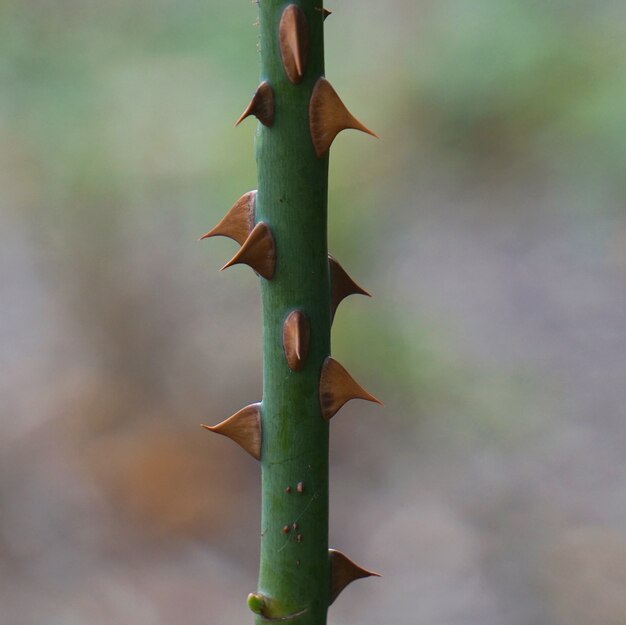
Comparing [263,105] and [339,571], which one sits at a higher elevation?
[263,105]

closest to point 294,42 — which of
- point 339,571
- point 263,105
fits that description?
point 263,105

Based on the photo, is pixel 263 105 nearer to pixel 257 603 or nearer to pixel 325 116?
pixel 325 116

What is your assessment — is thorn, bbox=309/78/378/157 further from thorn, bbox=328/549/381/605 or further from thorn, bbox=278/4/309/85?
thorn, bbox=328/549/381/605

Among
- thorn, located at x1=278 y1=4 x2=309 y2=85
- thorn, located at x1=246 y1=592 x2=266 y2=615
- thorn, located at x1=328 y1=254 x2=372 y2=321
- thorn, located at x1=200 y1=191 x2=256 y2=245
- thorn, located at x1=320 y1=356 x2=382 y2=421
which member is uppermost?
thorn, located at x1=278 y1=4 x2=309 y2=85

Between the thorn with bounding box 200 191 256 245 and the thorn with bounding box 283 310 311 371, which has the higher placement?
the thorn with bounding box 200 191 256 245

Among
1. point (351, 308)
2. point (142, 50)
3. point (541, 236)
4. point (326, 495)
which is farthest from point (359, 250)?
point (326, 495)

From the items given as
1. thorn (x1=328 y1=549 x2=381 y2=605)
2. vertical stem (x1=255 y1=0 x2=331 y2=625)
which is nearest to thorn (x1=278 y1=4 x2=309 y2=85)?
vertical stem (x1=255 y1=0 x2=331 y2=625)

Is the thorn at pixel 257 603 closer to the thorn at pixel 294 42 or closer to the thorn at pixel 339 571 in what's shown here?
the thorn at pixel 339 571
